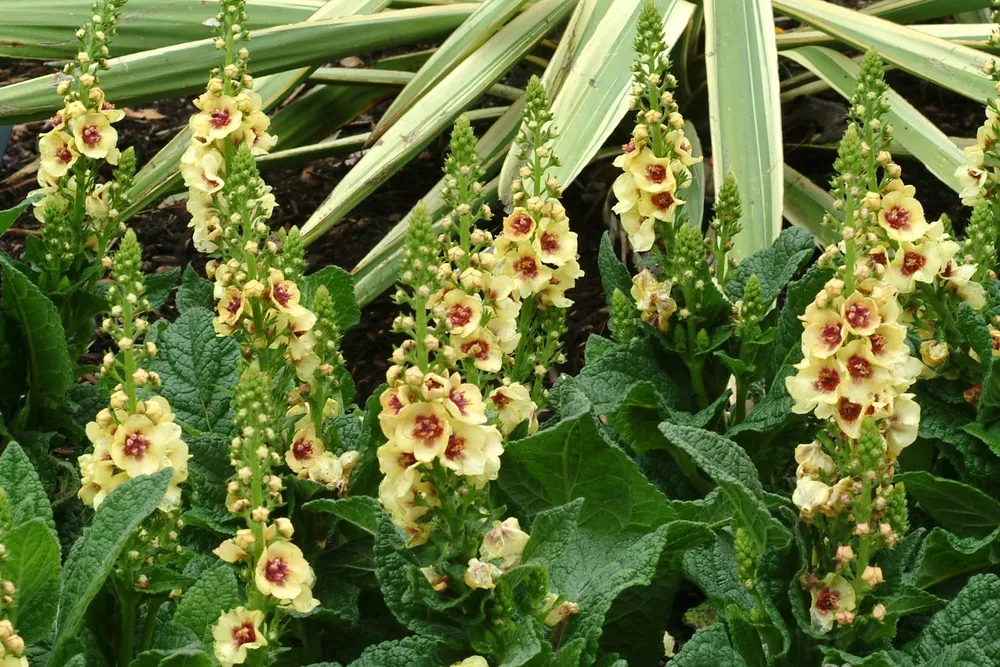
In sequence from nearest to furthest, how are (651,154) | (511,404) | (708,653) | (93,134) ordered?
(708,653) → (511,404) → (651,154) → (93,134)

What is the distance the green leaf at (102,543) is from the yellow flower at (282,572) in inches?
5.4

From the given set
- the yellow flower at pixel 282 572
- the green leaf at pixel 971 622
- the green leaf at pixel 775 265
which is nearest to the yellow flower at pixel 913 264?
the green leaf at pixel 775 265

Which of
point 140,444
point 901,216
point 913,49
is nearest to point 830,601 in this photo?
point 901,216

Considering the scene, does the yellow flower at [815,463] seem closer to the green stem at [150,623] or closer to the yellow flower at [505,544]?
the yellow flower at [505,544]

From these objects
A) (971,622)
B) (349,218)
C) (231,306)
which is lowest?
(971,622)

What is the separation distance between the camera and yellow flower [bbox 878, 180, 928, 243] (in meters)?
1.78

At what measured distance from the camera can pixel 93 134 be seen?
1.98 metres

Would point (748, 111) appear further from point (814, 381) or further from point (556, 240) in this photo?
point (814, 381)

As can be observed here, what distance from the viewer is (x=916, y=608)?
1.58 m

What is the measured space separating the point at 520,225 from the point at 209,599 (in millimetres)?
645

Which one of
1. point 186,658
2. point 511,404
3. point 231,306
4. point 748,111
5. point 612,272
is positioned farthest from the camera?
point 748,111

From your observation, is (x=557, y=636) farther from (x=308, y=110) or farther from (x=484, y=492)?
(x=308, y=110)

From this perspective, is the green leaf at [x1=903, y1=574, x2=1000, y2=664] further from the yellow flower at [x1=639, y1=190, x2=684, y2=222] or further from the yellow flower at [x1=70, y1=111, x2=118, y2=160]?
the yellow flower at [x1=70, y1=111, x2=118, y2=160]

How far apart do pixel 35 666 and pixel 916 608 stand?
1065 millimetres
